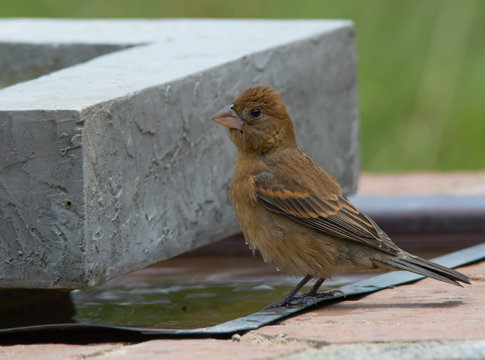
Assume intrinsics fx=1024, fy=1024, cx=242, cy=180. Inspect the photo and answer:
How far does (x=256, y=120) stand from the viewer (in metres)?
4.41

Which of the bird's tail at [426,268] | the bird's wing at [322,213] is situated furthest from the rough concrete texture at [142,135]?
the bird's tail at [426,268]

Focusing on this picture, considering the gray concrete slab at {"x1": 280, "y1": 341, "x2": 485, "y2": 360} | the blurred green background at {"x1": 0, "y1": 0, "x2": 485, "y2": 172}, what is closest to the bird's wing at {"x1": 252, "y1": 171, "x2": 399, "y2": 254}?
the gray concrete slab at {"x1": 280, "y1": 341, "x2": 485, "y2": 360}

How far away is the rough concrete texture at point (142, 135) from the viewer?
367 cm

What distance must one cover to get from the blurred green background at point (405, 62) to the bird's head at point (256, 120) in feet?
13.7

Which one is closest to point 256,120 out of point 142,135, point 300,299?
point 142,135

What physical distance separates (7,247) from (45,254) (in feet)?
0.48

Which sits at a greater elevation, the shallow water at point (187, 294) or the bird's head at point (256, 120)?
the bird's head at point (256, 120)

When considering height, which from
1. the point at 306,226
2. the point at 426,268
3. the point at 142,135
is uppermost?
the point at 142,135

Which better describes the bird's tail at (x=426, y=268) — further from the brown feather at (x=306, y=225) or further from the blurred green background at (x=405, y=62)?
the blurred green background at (x=405, y=62)

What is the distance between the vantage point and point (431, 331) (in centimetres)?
326

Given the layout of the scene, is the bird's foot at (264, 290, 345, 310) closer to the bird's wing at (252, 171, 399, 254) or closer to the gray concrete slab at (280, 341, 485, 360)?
the bird's wing at (252, 171, 399, 254)

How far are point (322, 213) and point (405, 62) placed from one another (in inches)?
209

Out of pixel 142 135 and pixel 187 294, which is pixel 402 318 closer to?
pixel 142 135

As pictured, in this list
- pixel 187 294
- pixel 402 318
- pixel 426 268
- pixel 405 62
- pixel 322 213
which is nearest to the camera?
pixel 402 318
